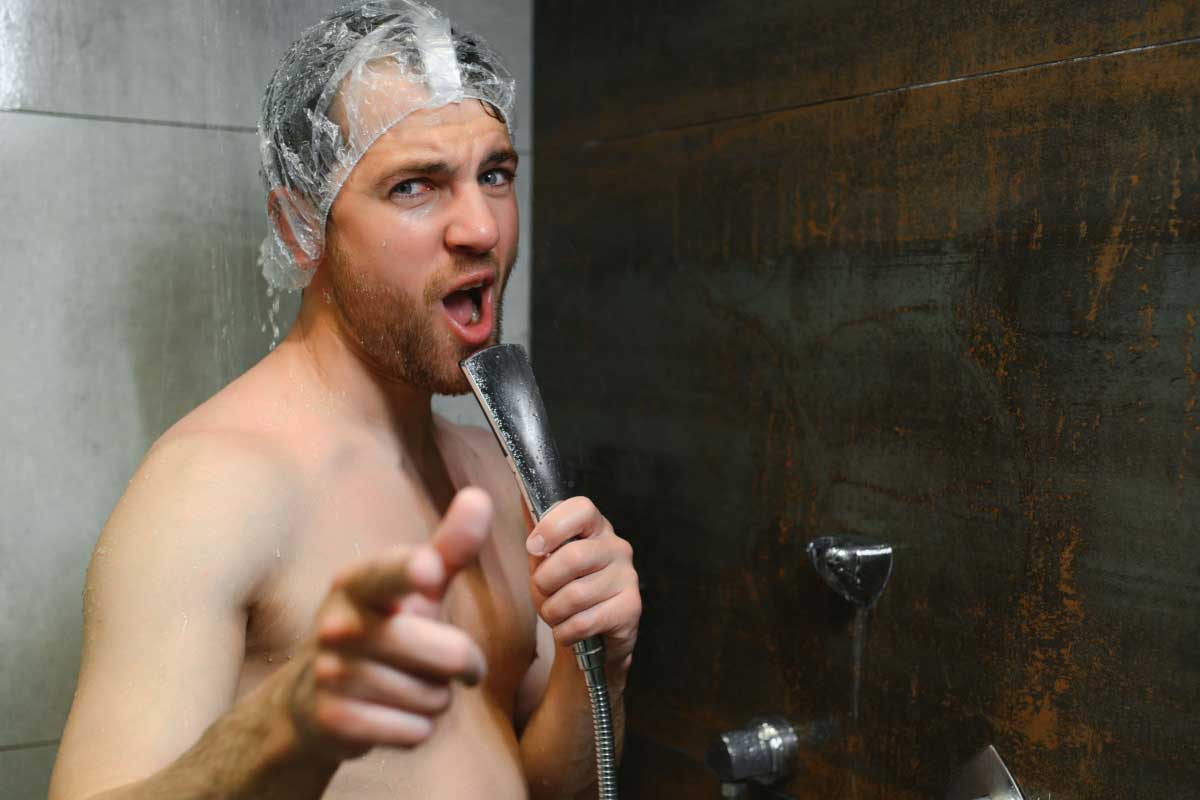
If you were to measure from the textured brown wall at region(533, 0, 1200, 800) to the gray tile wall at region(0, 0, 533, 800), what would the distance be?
1.57ft

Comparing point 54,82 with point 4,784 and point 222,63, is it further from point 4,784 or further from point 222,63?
point 4,784

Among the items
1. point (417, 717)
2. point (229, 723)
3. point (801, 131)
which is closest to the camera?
point (417, 717)

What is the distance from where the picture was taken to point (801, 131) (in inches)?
45.1

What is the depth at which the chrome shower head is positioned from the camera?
1.07 m

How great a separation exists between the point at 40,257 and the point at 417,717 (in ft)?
2.53

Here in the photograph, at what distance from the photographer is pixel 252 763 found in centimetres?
59

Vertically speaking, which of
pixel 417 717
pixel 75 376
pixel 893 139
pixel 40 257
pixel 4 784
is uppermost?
pixel 893 139

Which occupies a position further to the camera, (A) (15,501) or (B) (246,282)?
(B) (246,282)

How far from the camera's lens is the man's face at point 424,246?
3.15 ft

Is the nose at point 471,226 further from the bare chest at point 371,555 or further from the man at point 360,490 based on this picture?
the bare chest at point 371,555

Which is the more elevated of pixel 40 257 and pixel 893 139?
pixel 893 139

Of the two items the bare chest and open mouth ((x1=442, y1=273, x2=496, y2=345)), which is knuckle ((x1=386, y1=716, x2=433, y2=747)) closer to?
the bare chest

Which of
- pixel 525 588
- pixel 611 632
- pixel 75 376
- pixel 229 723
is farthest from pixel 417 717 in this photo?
pixel 75 376

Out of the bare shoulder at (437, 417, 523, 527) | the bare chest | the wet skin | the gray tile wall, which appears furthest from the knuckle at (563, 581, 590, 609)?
the gray tile wall
